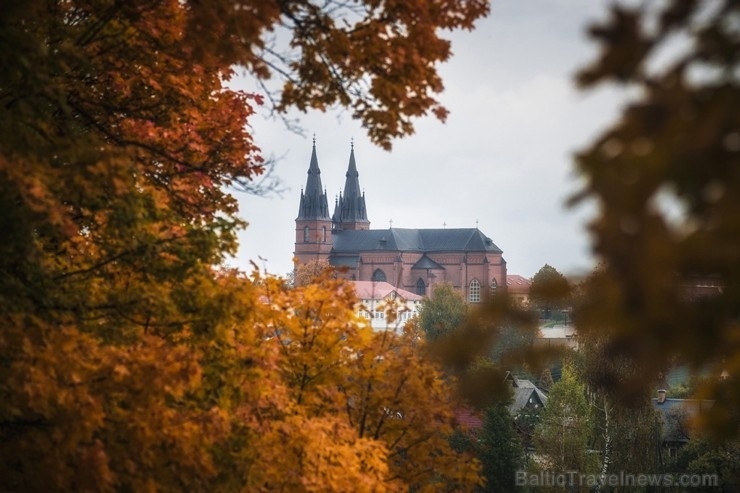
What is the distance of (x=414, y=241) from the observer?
134125 mm

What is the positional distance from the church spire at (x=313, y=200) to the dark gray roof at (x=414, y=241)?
5.25 metres

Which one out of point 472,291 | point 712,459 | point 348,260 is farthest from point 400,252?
point 712,459

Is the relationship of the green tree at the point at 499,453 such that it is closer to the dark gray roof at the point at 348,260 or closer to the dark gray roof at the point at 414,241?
the dark gray roof at the point at 348,260

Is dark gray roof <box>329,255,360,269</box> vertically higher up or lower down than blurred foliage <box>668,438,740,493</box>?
higher up

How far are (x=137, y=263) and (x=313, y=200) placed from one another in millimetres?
122919

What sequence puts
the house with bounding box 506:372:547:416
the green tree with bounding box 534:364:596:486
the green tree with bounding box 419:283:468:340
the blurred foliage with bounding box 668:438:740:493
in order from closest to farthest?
the blurred foliage with bounding box 668:438:740:493
the green tree with bounding box 534:364:596:486
the house with bounding box 506:372:547:416
the green tree with bounding box 419:283:468:340

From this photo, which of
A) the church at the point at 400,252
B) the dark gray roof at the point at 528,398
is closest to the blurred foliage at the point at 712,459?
the dark gray roof at the point at 528,398

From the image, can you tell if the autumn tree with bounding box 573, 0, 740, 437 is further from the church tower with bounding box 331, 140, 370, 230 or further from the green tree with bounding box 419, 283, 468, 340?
the church tower with bounding box 331, 140, 370, 230

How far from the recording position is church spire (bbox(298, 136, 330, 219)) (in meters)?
129

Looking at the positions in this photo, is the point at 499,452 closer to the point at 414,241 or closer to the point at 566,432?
the point at 566,432

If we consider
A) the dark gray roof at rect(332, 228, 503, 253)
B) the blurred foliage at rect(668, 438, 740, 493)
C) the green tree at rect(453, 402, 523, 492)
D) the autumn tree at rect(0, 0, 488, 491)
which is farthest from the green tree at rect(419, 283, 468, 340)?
the autumn tree at rect(0, 0, 488, 491)

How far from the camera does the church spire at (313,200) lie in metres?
129

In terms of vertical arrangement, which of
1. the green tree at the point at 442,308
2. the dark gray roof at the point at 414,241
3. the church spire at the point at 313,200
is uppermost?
the church spire at the point at 313,200

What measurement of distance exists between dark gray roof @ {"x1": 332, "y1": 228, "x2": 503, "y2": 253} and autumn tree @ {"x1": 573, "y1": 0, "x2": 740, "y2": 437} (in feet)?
421
